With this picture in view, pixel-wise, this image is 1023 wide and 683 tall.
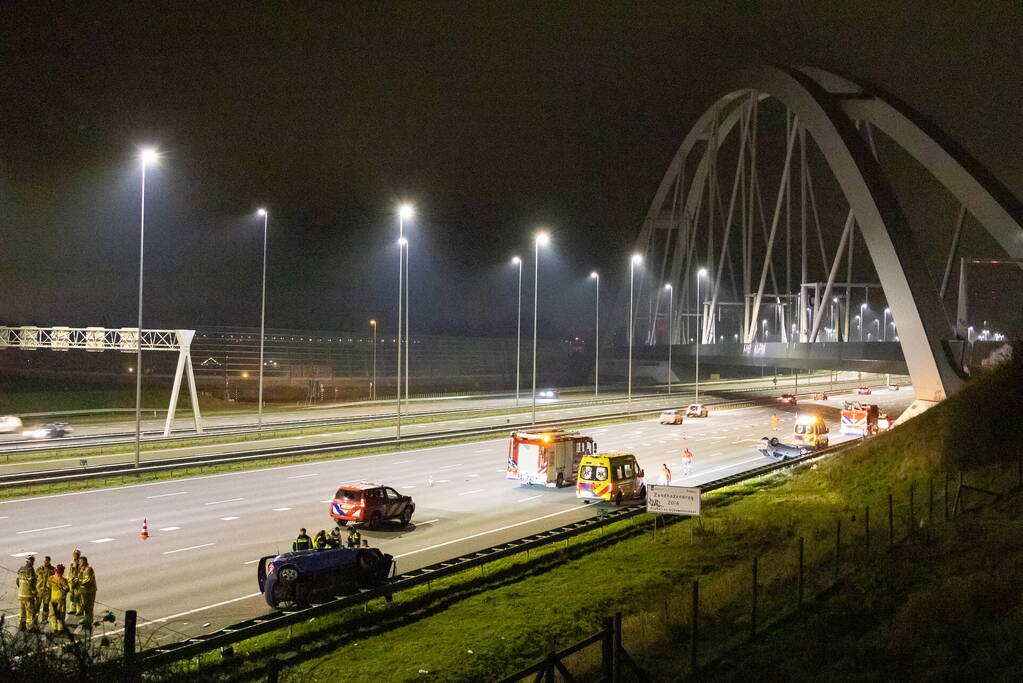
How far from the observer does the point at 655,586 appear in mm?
15789

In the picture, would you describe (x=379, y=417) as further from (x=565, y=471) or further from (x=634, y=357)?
(x=634, y=357)

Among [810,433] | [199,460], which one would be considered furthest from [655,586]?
[810,433]

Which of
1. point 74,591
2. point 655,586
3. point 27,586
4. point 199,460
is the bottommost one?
point 655,586

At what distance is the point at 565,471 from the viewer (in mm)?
29562

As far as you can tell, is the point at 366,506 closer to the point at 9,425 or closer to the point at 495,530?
the point at 495,530

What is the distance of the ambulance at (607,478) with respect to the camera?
2558 cm

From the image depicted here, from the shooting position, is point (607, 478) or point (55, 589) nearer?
point (55, 589)

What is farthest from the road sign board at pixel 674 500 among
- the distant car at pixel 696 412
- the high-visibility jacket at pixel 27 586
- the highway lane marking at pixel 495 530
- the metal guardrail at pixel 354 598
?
the distant car at pixel 696 412

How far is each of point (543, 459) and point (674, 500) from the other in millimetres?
9662

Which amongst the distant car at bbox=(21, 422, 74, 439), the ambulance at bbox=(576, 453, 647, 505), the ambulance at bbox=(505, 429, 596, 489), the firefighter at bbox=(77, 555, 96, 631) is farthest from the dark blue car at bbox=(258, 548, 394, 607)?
the distant car at bbox=(21, 422, 74, 439)

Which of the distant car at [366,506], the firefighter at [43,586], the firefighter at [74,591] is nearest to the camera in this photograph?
the firefighter at [43,586]

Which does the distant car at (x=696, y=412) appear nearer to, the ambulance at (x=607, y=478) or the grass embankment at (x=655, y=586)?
the grass embankment at (x=655, y=586)

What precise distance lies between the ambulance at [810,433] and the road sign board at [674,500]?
22.6 m

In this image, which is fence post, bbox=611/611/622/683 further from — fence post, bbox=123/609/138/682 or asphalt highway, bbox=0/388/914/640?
asphalt highway, bbox=0/388/914/640
